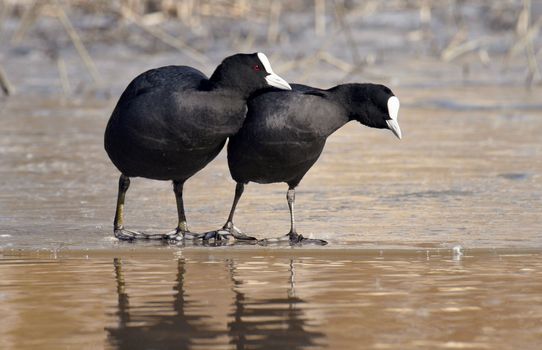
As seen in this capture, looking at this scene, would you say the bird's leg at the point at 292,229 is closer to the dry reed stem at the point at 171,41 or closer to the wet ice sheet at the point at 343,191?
the wet ice sheet at the point at 343,191

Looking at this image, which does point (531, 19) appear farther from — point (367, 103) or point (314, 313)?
point (314, 313)

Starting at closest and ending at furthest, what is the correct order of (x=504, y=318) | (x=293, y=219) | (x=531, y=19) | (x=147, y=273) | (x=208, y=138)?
1. (x=504, y=318)
2. (x=147, y=273)
3. (x=208, y=138)
4. (x=293, y=219)
5. (x=531, y=19)

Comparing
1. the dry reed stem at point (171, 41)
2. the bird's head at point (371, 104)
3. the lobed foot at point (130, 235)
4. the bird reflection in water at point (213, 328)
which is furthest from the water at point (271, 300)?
the dry reed stem at point (171, 41)

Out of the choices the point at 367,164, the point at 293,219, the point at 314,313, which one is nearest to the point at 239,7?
the point at 367,164

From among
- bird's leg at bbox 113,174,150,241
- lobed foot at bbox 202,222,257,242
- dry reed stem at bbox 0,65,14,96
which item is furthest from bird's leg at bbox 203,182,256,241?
dry reed stem at bbox 0,65,14,96

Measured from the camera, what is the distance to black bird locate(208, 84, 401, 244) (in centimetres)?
641

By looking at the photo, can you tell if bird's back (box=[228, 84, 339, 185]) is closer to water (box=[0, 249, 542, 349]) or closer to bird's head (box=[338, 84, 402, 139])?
bird's head (box=[338, 84, 402, 139])

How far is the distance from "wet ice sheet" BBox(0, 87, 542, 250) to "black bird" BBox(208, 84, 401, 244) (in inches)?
18.2

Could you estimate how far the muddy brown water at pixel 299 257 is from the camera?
469 cm

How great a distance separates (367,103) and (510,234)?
98 centimetres

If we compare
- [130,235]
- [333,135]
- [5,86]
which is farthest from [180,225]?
[5,86]

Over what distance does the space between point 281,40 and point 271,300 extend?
12036 millimetres

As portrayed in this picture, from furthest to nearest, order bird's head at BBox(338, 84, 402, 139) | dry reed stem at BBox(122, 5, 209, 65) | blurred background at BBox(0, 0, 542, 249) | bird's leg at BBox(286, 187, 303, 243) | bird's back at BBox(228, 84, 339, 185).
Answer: dry reed stem at BBox(122, 5, 209, 65) < blurred background at BBox(0, 0, 542, 249) < bird's leg at BBox(286, 187, 303, 243) < bird's head at BBox(338, 84, 402, 139) < bird's back at BBox(228, 84, 339, 185)

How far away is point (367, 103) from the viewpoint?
21.5ft
